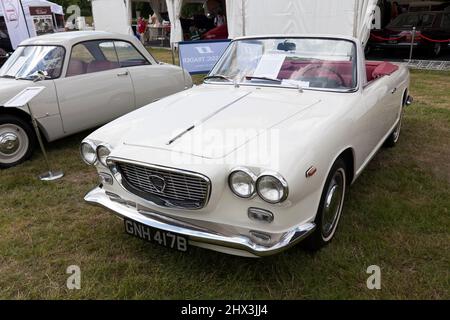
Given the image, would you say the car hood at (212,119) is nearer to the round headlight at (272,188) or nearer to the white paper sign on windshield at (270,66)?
the white paper sign on windshield at (270,66)

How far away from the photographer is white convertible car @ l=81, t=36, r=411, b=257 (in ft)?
7.57

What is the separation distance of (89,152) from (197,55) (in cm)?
601

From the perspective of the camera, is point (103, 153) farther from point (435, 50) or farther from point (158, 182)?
point (435, 50)

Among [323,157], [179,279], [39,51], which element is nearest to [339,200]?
[323,157]

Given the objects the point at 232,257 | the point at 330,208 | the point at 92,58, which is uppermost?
the point at 92,58

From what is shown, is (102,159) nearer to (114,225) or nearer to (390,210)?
(114,225)

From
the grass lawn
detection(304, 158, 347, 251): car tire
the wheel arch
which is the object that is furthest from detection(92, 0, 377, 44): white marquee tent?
detection(304, 158, 347, 251): car tire

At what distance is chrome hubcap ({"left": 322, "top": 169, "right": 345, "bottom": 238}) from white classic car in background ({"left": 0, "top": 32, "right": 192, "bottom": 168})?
11.9 feet

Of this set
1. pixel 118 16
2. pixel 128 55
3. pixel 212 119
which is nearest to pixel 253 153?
pixel 212 119

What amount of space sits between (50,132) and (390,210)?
3991mm

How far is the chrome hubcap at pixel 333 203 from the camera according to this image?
9.18 feet

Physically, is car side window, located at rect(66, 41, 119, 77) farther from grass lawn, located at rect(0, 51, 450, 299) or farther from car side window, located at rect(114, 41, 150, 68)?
grass lawn, located at rect(0, 51, 450, 299)

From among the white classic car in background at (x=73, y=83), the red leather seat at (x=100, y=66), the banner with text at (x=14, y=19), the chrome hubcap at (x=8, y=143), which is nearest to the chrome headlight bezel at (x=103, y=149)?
the white classic car in background at (x=73, y=83)

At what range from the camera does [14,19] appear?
10.9 metres
